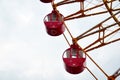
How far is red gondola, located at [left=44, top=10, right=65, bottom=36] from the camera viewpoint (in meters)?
25.3

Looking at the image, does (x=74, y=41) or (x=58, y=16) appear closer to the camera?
(x=74, y=41)

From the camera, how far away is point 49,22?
25.8m

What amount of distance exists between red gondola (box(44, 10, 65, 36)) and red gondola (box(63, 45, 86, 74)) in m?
1.45

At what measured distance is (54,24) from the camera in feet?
84.4

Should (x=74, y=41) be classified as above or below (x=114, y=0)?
below

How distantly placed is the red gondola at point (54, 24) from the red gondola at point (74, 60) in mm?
1452

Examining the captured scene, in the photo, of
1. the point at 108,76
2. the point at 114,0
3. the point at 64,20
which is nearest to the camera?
the point at 108,76

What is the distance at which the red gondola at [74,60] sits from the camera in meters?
23.3

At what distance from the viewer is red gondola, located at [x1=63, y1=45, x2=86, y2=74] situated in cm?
2334

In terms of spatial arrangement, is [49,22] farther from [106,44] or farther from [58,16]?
[106,44]

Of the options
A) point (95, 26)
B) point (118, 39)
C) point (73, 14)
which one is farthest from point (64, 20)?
point (118, 39)

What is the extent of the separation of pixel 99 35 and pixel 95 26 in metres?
0.55

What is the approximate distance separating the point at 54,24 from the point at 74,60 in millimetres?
2858

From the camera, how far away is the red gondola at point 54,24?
998 inches
